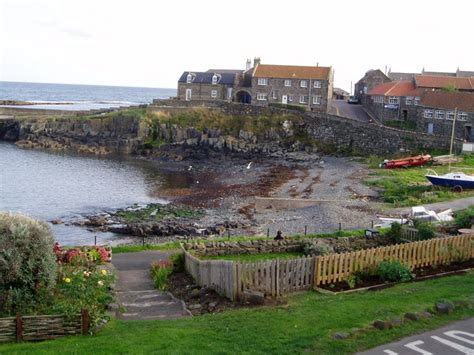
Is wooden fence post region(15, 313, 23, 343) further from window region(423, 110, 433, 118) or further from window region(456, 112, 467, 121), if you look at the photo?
window region(423, 110, 433, 118)

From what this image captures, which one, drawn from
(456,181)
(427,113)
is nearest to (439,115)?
(427,113)

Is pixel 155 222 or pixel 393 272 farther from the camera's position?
pixel 155 222

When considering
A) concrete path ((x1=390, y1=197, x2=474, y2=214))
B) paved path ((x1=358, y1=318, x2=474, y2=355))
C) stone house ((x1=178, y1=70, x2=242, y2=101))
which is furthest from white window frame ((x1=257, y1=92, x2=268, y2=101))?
paved path ((x1=358, y1=318, x2=474, y2=355))

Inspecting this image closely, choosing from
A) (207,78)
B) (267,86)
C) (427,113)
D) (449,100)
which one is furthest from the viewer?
(207,78)

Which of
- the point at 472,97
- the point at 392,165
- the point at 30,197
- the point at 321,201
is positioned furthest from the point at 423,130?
the point at 30,197

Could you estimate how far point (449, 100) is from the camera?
6662 centimetres

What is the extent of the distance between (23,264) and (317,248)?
1052cm

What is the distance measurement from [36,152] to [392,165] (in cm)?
5060

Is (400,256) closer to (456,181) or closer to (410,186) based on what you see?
(456,181)

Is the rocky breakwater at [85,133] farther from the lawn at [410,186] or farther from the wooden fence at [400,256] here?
the wooden fence at [400,256]

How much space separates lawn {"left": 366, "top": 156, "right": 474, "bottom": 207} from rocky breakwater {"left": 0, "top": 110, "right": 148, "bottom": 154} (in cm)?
4029

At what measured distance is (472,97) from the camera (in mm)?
64562

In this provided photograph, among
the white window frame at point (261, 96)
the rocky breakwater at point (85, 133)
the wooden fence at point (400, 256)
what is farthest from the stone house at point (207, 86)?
the wooden fence at point (400, 256)

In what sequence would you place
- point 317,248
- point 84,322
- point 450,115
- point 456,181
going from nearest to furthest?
point 84,322 < point 317,248 < point 456,181 < point 450,115
